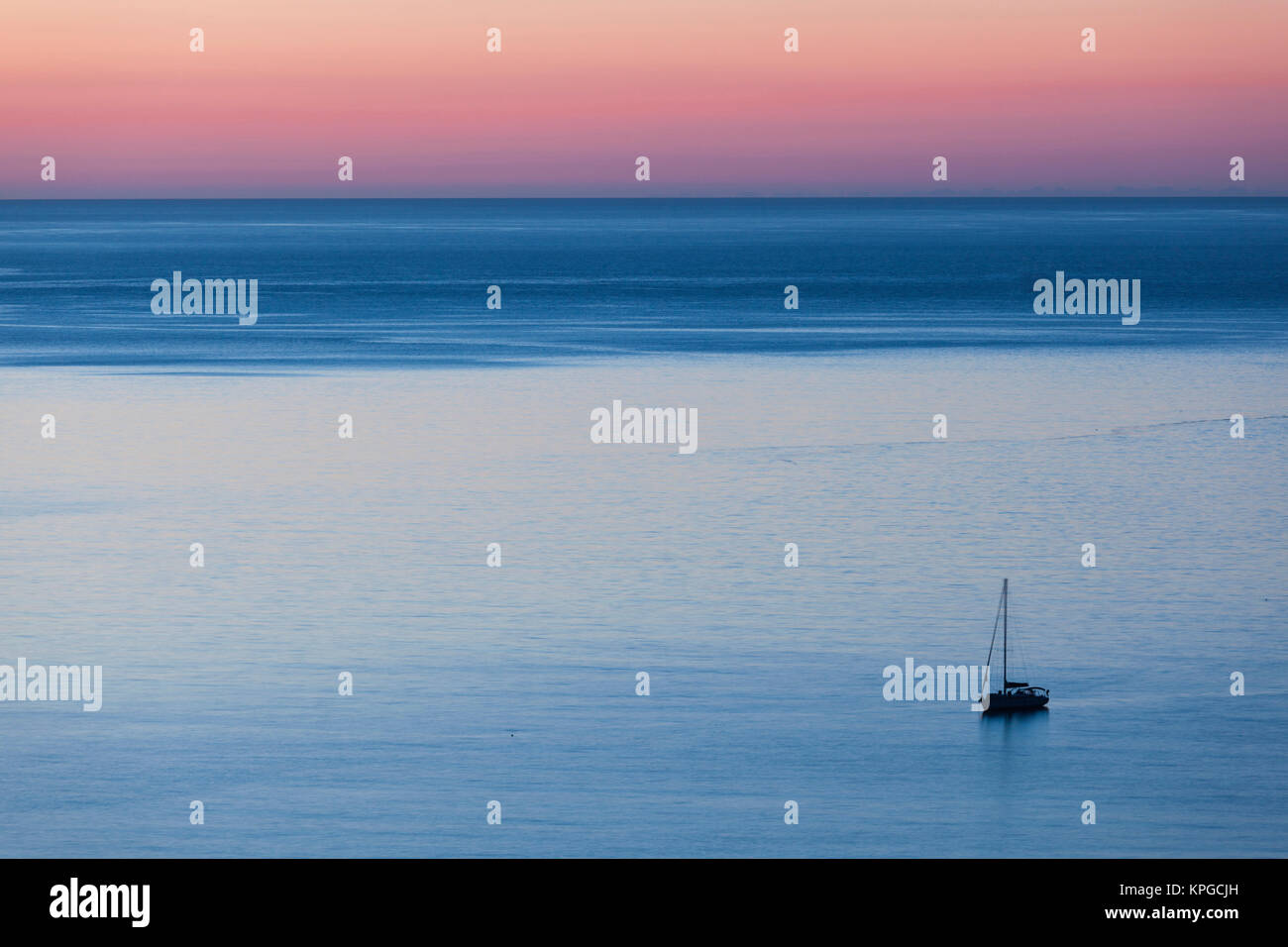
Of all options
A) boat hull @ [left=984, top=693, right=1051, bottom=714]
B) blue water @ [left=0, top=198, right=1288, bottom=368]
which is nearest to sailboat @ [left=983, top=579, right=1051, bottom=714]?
boat hull @ [left=984, top=693, right=1051, bottom=714]

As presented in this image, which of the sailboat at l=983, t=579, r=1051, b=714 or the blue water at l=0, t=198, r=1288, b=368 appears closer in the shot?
the sailboat at l=983, t=579, r=1051, b=714

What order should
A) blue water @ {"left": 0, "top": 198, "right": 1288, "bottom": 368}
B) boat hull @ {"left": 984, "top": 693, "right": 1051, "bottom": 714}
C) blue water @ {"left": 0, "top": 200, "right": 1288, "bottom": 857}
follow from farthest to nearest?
blue water @ {"left": 0, "top": 198, "right": 1288, "bottom": 368}
boat hull @ {"left": 984, "top": 693, "right": 1051, "bottom": 714}
blue water @ {"left": 0, "top": 200, "right": 1288, "bottom": 857}

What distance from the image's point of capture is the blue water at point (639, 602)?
23875mm

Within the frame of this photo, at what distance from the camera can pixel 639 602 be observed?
109 feet

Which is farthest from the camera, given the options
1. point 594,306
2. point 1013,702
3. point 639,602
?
point 594,306

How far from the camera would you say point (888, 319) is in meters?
94.3

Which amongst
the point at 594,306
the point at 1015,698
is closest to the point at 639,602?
→ the point at 1015,698

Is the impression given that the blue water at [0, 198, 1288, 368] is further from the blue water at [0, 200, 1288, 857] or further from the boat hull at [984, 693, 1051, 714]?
the boat hull at [984, 693, 1051, 714]

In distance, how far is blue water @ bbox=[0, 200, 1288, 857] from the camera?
78.3 feet

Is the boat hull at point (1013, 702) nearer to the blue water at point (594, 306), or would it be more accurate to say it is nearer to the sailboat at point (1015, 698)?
the sailboat at point (1015, 698)

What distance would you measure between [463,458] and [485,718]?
71.1ft

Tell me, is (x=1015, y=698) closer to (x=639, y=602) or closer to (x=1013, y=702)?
(x=1013, y=702)

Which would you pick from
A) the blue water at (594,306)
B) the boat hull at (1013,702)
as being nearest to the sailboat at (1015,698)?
the boat hull at (1013,702)
